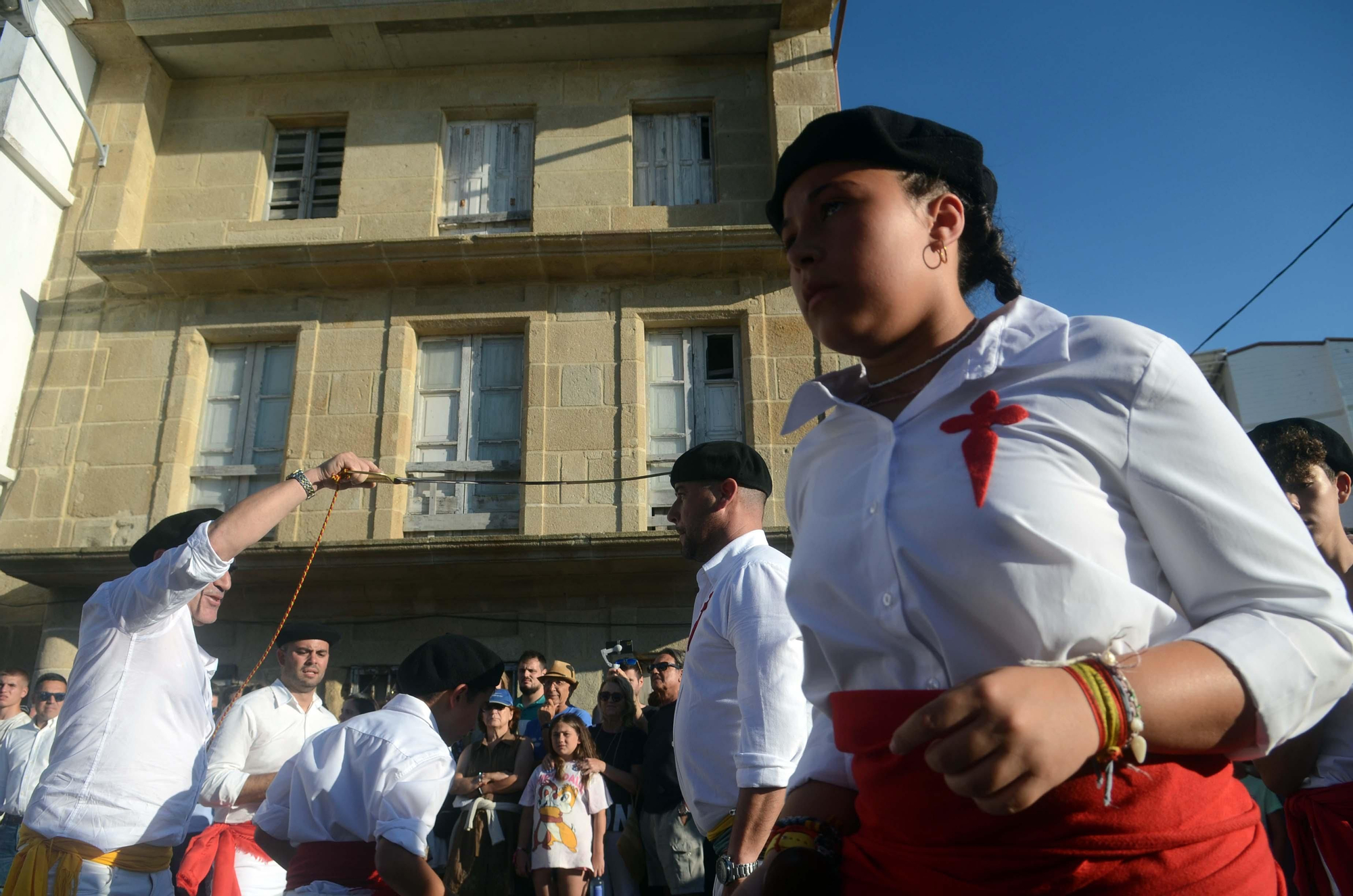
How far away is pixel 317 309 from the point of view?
36.4 feet

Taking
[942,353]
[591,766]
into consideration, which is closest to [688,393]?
[591,766]

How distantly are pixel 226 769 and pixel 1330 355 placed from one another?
76.8 ft

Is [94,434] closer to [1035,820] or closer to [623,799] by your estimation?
[623,799]

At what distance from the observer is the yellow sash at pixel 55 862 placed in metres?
Answer: 3.34

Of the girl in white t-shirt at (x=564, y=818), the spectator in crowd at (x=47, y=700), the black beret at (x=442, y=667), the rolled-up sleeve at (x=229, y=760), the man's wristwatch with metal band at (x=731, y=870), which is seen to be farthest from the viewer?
the spectator in crowd at (x=47, y=700)

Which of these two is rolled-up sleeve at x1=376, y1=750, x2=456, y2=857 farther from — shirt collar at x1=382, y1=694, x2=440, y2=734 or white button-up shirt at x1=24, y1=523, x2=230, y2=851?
white button-up shirt at x1=24, y1=523, x2=230, y2=851

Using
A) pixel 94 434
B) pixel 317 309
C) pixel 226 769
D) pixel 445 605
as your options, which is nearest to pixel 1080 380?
pixel 226 769

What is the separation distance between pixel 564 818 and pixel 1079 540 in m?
5.61

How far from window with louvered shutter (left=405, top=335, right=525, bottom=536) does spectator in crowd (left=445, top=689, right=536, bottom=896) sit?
12.8ft

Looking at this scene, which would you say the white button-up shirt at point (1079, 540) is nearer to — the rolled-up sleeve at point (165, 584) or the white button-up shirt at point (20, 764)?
the rolled-up sleeve at point (165, 584)

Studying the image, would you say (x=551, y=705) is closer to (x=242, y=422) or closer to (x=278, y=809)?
(x=278, y=809)

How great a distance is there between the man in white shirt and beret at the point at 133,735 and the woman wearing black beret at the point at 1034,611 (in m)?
2.85

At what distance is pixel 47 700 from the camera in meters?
7.33

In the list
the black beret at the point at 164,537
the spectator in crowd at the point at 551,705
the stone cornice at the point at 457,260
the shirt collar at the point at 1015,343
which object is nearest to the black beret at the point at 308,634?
the black beret at the point at 164,537
